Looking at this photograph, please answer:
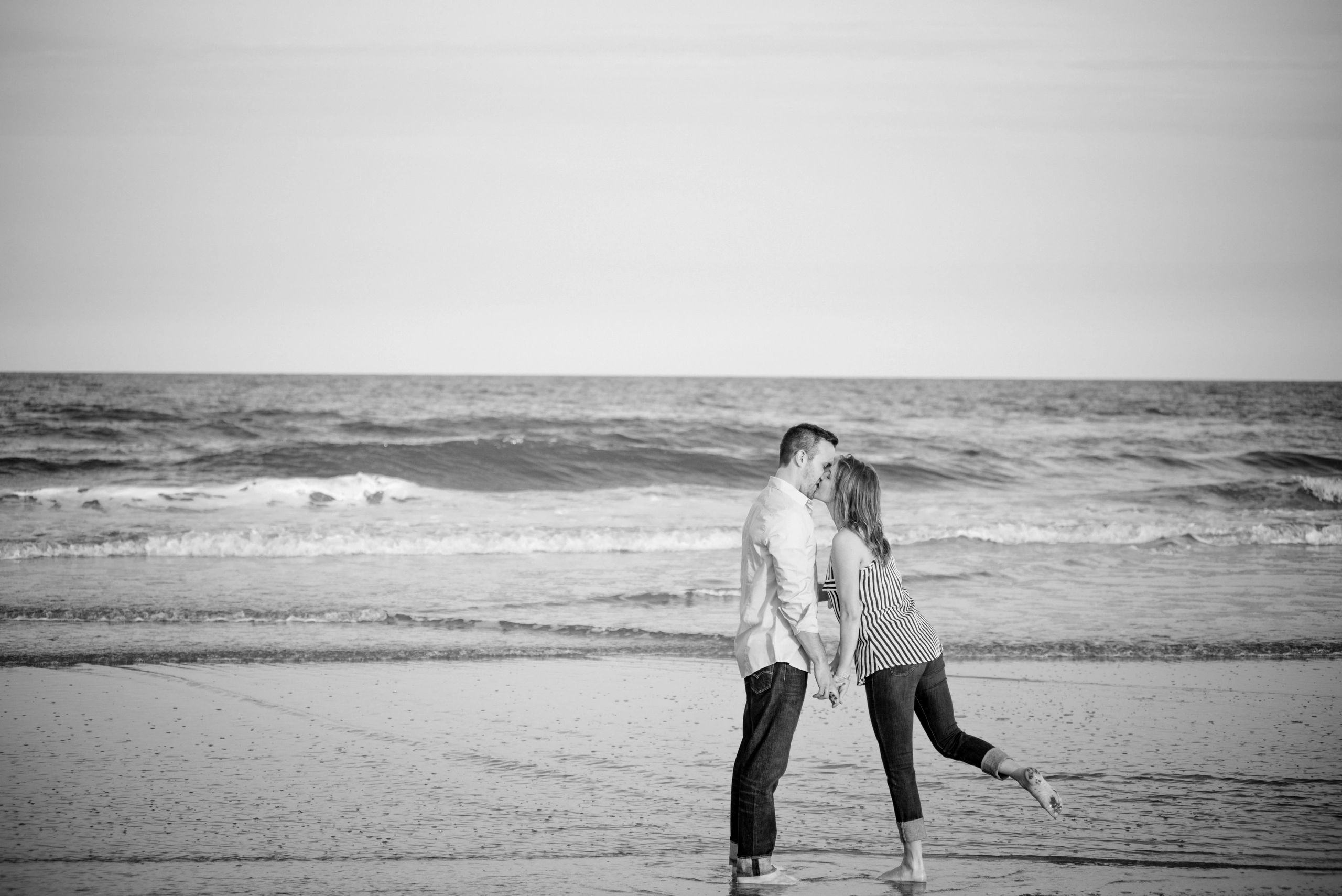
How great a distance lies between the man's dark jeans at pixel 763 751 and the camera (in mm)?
4246

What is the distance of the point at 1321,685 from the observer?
→ 7.80 m

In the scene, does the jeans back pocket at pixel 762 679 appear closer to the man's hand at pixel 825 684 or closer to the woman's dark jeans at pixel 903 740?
the man's hand at pixel 825 684

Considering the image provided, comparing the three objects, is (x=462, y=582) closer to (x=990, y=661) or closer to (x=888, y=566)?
(x=990, y=661)

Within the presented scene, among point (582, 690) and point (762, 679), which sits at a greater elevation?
point (762, 679)

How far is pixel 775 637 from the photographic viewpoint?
423cm

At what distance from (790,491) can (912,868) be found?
1.60 m

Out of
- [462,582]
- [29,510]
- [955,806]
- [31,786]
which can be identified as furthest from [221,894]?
[29,510]

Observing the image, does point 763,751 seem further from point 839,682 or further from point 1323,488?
point 1323,488

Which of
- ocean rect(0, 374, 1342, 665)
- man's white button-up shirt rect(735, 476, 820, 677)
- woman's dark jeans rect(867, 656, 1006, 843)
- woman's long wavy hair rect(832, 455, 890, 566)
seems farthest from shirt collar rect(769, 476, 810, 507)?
ocean rect(0, 374, 1342, 665)

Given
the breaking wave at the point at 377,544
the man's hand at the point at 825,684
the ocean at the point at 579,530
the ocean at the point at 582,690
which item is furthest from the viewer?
the breaking wave at the point at 377,544

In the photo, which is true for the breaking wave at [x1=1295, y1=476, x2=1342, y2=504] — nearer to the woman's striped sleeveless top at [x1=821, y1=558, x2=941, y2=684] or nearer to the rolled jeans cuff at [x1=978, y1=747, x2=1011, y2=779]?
the rolled jeans cuff at [x1=978, y1=747, x2=1011, y2=779]

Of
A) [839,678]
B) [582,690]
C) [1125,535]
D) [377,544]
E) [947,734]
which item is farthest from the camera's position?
[1125,535]

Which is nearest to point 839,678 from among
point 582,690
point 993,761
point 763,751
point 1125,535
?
point 763,751

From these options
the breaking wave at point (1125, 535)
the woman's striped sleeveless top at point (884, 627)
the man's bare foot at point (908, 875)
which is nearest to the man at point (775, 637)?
the woman's striped sleeveless top at point (884, 627)
